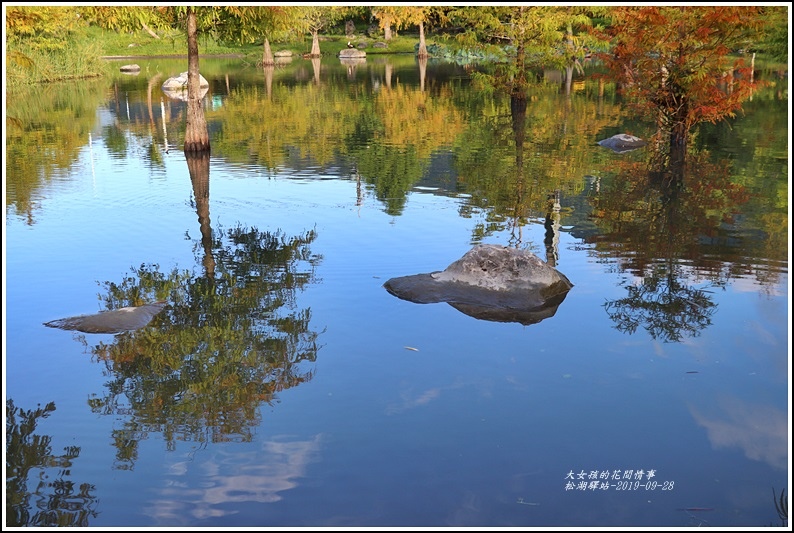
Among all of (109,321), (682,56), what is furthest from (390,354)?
(682,56)

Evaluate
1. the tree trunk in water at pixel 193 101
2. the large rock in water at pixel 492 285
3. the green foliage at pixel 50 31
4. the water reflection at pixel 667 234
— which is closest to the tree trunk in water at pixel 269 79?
the green foliage at pixel 50 31

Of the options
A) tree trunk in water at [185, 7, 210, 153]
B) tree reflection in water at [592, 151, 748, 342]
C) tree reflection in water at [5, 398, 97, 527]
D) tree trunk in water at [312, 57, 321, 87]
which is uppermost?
tree trunk in water at [185, 7, 210, 153]

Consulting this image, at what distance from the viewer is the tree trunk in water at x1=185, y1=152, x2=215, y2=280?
14.0 metres

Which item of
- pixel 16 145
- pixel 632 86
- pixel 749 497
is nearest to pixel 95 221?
pixel 16 145

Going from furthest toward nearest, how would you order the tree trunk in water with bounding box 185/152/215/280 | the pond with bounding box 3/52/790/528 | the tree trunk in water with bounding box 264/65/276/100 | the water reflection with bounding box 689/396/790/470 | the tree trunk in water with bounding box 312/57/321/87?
the tree trunk in water with bounding box 312/57/321/87
the tree trunk in water with bounding box 264/65/276/100
the tree trunk in water with bounding box 185/152/215/280
the water reflection with bounding box 689/396/790/470
the pond with bounding box 3/52/790/528

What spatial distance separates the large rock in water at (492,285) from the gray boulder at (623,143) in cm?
1442

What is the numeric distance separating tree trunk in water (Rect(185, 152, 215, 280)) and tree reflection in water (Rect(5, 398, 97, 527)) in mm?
5234

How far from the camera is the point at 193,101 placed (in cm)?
Answer: 2395

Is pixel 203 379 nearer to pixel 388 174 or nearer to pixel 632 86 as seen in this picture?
pixel 388 174

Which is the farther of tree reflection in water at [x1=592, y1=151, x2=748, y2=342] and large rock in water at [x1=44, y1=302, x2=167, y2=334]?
tree reflection in water at [x1=592, y1=151, x2=748, y2=342]

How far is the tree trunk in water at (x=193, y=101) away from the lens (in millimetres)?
23906

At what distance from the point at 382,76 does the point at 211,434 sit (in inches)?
1969

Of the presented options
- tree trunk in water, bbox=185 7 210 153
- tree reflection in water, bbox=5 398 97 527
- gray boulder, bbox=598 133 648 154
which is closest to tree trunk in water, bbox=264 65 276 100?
tree trunk in water, bbox=185 7 210 153

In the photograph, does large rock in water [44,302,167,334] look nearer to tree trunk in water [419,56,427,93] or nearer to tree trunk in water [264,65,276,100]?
tree trunk in water [264,65,276,100]
